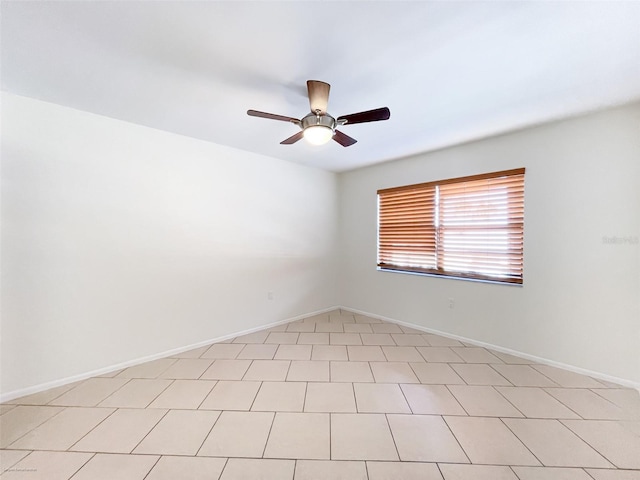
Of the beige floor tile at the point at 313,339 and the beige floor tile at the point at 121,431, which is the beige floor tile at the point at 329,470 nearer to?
the beige floor tile at the point at 121,431

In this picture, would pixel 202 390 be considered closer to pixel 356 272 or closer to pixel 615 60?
pixel 356 272

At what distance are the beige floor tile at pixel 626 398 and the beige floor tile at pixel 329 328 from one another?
8.24 ft

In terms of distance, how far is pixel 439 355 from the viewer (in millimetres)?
2781

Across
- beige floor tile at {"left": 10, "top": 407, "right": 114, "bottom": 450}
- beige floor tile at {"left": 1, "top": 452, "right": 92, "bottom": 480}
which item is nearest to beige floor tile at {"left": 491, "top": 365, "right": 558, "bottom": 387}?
beige floor tile at {"left": 1, "top": 452, "right": 92, "bottom": 480}

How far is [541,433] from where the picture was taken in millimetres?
1666

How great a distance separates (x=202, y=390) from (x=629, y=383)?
12.1 ft

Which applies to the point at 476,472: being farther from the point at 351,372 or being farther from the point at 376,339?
the point at 376,339

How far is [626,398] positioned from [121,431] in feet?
12.6

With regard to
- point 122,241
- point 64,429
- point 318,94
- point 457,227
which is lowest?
point 64,429

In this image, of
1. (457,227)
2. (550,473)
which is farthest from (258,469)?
(457,227)

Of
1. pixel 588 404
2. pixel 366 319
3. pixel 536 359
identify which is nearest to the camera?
pixel 588 404

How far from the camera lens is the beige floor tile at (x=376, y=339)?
3100mm

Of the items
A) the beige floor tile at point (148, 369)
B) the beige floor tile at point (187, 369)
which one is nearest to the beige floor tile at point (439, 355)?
the beige floor tile at point (187, 369)

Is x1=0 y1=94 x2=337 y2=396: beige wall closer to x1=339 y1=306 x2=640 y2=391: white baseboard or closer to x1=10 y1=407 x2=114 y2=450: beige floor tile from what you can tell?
x1=10 y1=407 x2=114 y2=450: beige floor tile
